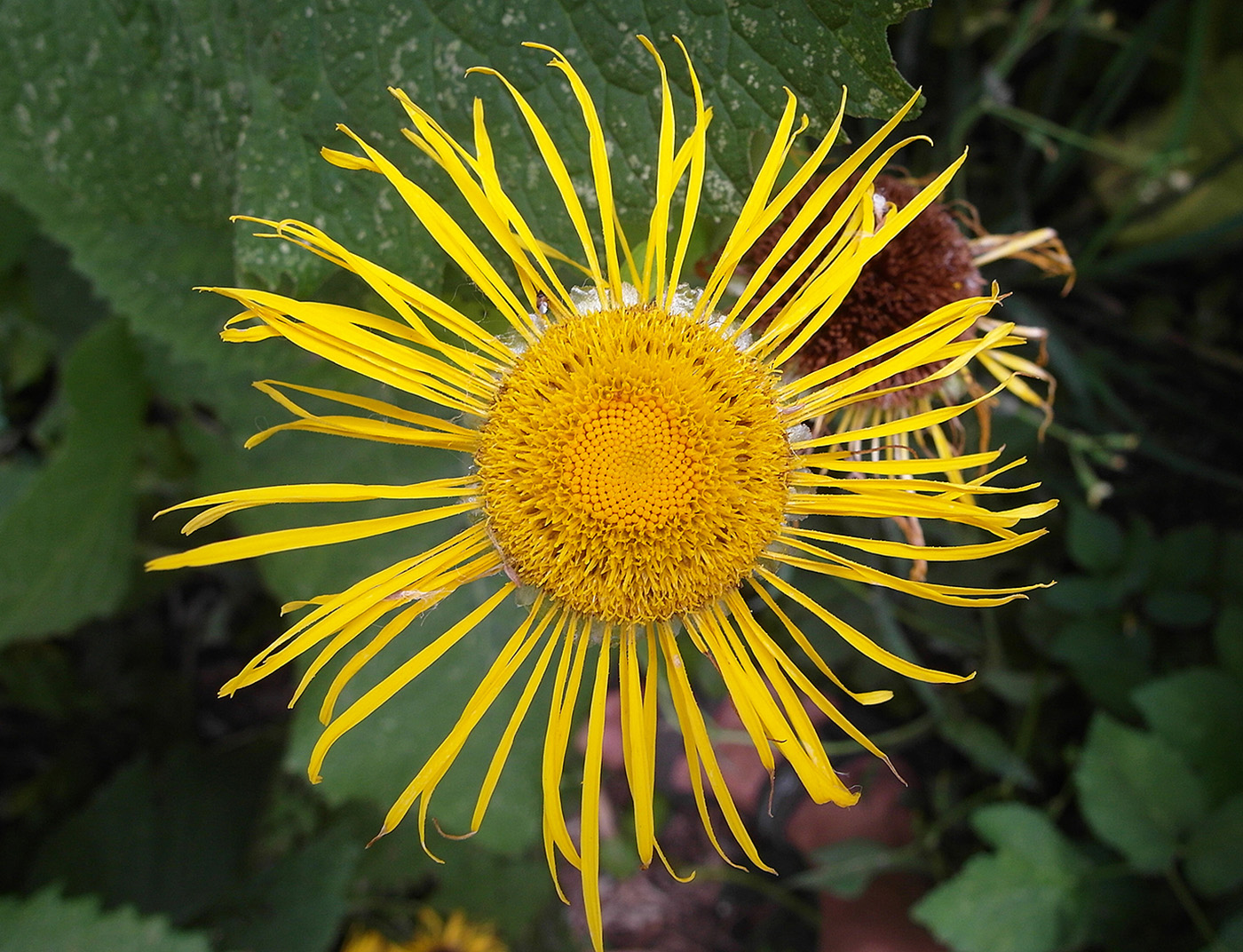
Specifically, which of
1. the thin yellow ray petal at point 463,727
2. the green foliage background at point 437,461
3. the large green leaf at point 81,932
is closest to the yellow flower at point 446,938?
the green foliage background at point 437,461

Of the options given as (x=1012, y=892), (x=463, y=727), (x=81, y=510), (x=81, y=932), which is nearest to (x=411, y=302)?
(x=463, y=727)

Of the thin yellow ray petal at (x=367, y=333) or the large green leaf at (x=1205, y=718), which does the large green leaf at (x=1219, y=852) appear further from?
the thin yellow ray petal at (x=367, y=333)

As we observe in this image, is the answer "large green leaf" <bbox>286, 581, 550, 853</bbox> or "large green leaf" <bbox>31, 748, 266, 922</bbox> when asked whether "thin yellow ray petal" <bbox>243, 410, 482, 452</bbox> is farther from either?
"large green leaf" <bbox>31, 748, 266, 922</bbox>

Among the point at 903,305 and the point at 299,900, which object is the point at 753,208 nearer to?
the point at 903,305

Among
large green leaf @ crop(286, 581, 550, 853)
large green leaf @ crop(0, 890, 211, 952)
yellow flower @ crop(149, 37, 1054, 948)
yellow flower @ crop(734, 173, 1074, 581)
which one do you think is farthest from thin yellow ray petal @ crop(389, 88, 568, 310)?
large green leaf @ crop(0, 890, 211, 952)

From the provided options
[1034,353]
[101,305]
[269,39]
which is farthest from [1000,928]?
[101,305]

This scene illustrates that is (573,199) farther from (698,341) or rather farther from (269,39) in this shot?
(269,39)
